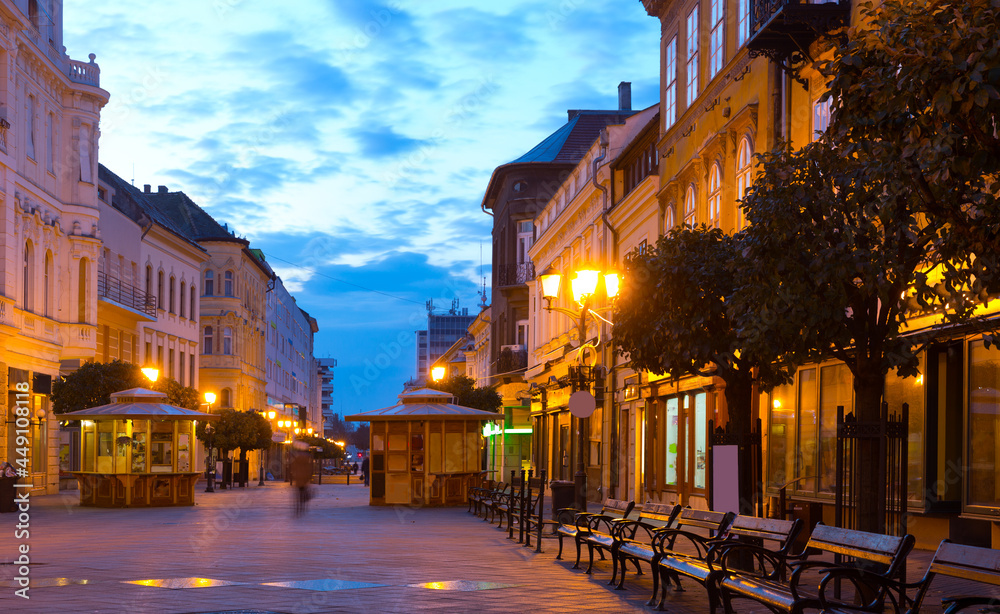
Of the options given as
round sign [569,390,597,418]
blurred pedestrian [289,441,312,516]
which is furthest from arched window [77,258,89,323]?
round sign [569,390,597,418]

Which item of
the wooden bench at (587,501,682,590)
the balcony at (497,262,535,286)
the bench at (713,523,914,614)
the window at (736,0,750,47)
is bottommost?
the wooden bench at (587,501,682,590)

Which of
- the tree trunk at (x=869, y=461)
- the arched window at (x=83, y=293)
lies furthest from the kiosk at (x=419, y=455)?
the tree trunk at (x=869, y=461)

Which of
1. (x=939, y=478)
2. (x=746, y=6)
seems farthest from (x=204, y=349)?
(x=939, y=478)

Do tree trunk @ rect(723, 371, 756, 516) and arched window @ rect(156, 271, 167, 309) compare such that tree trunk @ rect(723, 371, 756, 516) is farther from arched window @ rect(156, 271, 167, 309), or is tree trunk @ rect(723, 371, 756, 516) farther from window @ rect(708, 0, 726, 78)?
arched window @ rect(156, 271, 167, 309)

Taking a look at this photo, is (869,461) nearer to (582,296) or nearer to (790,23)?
(582,296)

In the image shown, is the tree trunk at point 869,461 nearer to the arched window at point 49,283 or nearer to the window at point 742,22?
the window at point 742,22

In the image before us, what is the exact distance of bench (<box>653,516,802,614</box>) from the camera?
927cm

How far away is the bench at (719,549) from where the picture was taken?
927cm

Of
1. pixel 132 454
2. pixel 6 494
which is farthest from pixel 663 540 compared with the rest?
pixel 132 454

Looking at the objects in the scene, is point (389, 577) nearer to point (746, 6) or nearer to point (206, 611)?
point (206, 611)

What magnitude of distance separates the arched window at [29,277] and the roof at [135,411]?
23.2 feet

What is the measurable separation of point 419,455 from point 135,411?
23.0ft

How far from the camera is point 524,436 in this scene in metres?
57.8

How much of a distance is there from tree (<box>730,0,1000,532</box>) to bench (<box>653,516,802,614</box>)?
711mm
